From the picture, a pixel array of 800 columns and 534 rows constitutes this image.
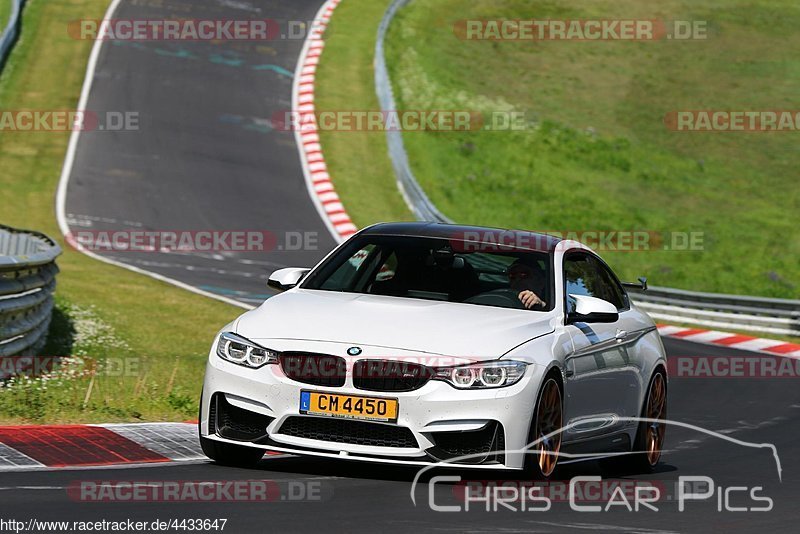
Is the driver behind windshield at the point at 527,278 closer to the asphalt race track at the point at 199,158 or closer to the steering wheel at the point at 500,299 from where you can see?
the steering wheel at the point at 500,299

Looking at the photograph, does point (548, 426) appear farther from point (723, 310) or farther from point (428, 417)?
point (723, 310)

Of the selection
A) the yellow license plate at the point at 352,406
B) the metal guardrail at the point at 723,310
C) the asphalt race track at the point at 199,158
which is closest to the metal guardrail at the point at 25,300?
the yellow license plate at the point at 352,406

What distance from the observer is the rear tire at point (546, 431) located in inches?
318

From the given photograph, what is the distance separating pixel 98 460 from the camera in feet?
28.5

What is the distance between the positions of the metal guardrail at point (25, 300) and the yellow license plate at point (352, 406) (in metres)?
5.74

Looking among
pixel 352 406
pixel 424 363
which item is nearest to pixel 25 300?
pixel 352 406

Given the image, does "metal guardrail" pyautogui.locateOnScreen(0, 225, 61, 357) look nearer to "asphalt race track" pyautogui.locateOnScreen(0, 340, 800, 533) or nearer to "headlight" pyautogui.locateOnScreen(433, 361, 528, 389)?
"asphalt race track" pyautogui.locateOnScreen(0, 340, 800, 533)

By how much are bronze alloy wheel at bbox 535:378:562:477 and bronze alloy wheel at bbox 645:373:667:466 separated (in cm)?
168

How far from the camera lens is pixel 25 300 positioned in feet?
44.8

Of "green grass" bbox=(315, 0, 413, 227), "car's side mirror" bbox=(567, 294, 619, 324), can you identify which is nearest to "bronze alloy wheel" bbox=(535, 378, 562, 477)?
"car's side mirror" bbox=(567, 294, 619, 324)

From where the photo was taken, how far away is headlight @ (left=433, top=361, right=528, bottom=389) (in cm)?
790

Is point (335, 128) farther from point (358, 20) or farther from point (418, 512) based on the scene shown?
point (418, 512)

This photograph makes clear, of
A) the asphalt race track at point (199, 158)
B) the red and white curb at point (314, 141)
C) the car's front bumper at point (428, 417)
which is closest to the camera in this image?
the car's front bumper at point (428, 417)

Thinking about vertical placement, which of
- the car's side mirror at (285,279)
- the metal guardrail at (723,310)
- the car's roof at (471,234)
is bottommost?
the metal guardrail at (723,310)
